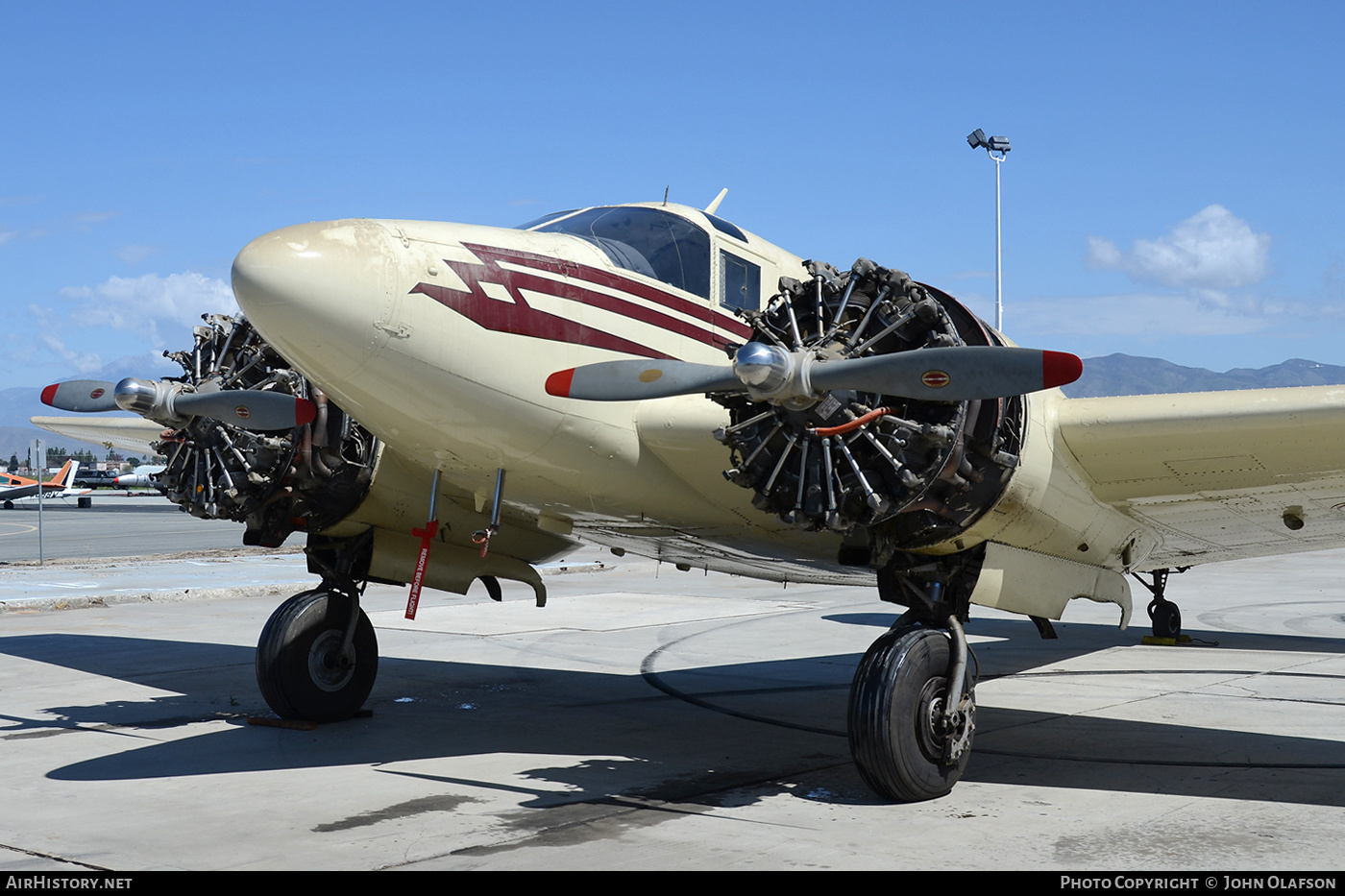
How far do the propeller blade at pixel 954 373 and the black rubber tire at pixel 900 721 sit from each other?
1723mm

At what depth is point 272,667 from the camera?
30.2ft

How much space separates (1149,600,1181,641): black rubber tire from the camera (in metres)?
15.2

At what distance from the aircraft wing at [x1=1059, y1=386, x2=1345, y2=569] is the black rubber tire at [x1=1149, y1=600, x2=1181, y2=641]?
6861 mm

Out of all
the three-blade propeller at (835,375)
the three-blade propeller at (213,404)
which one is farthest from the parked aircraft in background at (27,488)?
the three-blade propeller at (835,375)

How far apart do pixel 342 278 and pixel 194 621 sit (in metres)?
13.0

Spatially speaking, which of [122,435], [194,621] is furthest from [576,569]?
[122,435]

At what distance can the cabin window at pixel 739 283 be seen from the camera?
26.1 ft

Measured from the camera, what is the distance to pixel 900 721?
669 cm

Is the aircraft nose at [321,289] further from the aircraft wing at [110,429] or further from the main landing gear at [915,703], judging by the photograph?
the aircraft wing at [110,429]

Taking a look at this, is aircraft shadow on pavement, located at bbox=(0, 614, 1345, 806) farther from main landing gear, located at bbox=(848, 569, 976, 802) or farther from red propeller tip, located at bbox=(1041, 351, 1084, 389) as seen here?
red propeller tip, located at bbox=(1041, 351, 1084, 389)

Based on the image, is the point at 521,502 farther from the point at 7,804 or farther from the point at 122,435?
the point at 122,435

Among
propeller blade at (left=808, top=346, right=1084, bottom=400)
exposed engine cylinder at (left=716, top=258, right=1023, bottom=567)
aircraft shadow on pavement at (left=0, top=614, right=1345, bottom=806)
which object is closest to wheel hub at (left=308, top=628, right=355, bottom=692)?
aircraft shadow on pavement at (left=0, top=614, right=1345, bottom=806)

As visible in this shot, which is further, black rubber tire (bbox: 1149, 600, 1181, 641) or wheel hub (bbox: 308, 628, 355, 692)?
black rubber tire (bbox: 1149, 600, 1181, 641)

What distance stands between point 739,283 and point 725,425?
164 cm
